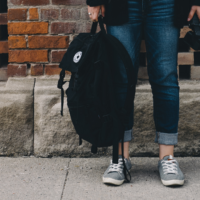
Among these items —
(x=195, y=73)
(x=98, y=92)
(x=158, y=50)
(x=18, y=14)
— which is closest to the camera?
(x=98, y=92)

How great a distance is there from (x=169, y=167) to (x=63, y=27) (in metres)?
1.09

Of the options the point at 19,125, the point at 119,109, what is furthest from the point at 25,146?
the point at 119,109

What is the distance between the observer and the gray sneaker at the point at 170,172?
1667 millimetres

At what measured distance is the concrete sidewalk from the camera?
160cm

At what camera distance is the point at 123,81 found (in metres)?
1.70

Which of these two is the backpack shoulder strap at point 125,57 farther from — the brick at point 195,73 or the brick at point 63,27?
the brick at point 195,73

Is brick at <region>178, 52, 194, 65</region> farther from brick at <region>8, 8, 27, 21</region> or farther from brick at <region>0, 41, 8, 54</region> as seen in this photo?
brick at <region>0, 41, 8, 54</region>

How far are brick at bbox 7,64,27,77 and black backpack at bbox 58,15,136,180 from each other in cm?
57

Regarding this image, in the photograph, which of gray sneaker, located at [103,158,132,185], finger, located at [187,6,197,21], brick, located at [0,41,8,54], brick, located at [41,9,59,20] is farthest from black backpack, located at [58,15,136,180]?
brick, located at [0,41,8,54]

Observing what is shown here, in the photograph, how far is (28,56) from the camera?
2.09 meters

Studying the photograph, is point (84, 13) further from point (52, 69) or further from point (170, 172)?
point (170, 172)

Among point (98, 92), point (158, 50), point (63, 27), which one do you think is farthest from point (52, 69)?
point (158, 50)

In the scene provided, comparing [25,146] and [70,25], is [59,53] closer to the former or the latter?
[70,25]

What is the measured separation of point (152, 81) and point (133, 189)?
59 centimetres
